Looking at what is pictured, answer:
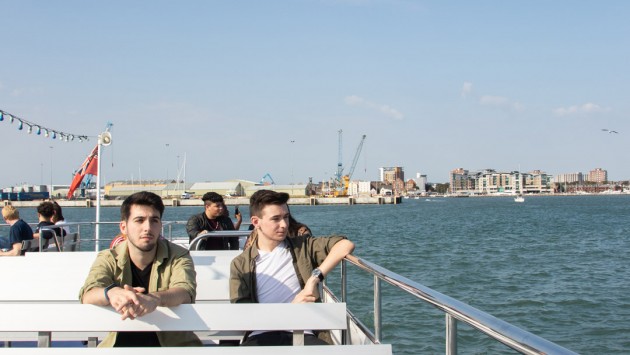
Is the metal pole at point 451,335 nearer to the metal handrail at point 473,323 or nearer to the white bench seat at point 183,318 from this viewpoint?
the metal handrail at point 473,323

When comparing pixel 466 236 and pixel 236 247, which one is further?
pixel 466 236

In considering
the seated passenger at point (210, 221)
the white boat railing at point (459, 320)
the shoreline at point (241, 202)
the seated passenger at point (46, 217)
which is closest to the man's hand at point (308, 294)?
the white boat railing at point (459, 320)

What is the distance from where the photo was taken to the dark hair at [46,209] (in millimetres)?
9547

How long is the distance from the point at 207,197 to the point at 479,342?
5.31 meters

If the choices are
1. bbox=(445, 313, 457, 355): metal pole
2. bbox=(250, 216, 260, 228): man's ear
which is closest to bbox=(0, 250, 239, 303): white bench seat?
bbox=(250, 216, 260, 228): man's ear

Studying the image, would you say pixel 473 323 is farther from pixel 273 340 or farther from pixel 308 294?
pixel 273 340

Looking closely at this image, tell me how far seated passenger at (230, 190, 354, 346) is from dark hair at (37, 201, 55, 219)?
6.43 m

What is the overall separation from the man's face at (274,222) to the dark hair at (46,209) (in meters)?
6.55

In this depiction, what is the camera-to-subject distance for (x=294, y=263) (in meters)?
4.16

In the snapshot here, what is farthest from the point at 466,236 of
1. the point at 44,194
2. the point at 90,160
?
the point at 44,194

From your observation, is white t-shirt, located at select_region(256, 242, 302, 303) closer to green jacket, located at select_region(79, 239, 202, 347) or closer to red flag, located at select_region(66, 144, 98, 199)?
green jacket, located at select_region(79, 239, 202, 347)

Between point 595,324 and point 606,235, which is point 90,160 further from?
point 606,235

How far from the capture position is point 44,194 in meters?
152

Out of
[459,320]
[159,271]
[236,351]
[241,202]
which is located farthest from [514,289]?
[241,202]
